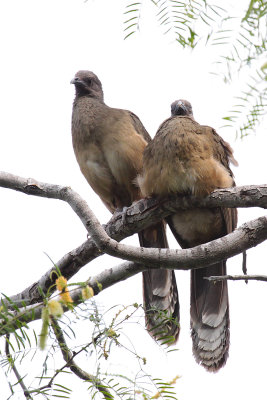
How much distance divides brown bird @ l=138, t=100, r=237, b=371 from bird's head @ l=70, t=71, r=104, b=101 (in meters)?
1.69

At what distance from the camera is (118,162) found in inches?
245

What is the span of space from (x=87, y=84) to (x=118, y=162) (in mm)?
1531

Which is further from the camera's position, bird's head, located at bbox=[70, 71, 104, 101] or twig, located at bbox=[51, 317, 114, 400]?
bird's head, located at bbox=[70, 71, 104, 101]

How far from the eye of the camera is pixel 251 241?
13.5ft

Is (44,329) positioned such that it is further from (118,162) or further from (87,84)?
(87,84)

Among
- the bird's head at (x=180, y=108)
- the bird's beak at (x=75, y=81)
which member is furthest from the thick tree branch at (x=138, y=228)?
the bird's beak at (x=75, y=81)

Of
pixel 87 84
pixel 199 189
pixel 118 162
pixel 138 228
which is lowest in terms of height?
pixel 138 228

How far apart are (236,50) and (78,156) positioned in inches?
171

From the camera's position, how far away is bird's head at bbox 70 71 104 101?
23.8 ft

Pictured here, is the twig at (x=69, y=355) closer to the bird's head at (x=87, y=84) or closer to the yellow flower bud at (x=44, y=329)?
the yellow flower bud at (x=44, y=329)

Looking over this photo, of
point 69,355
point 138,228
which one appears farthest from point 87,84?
point 69,355

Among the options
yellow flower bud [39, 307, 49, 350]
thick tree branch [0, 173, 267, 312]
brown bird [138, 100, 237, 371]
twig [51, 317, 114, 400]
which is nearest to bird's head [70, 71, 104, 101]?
brown bird [138, 100, 237, 371]

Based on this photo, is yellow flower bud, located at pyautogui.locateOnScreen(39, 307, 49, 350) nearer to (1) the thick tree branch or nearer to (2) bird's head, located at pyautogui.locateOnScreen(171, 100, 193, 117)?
(1) the thick tree branch

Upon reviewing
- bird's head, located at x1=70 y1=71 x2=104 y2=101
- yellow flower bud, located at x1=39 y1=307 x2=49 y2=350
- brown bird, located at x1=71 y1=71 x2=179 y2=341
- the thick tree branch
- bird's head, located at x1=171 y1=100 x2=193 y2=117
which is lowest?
yellow flower bud, located at x1=39 y1=307 x2=49 y2=350
